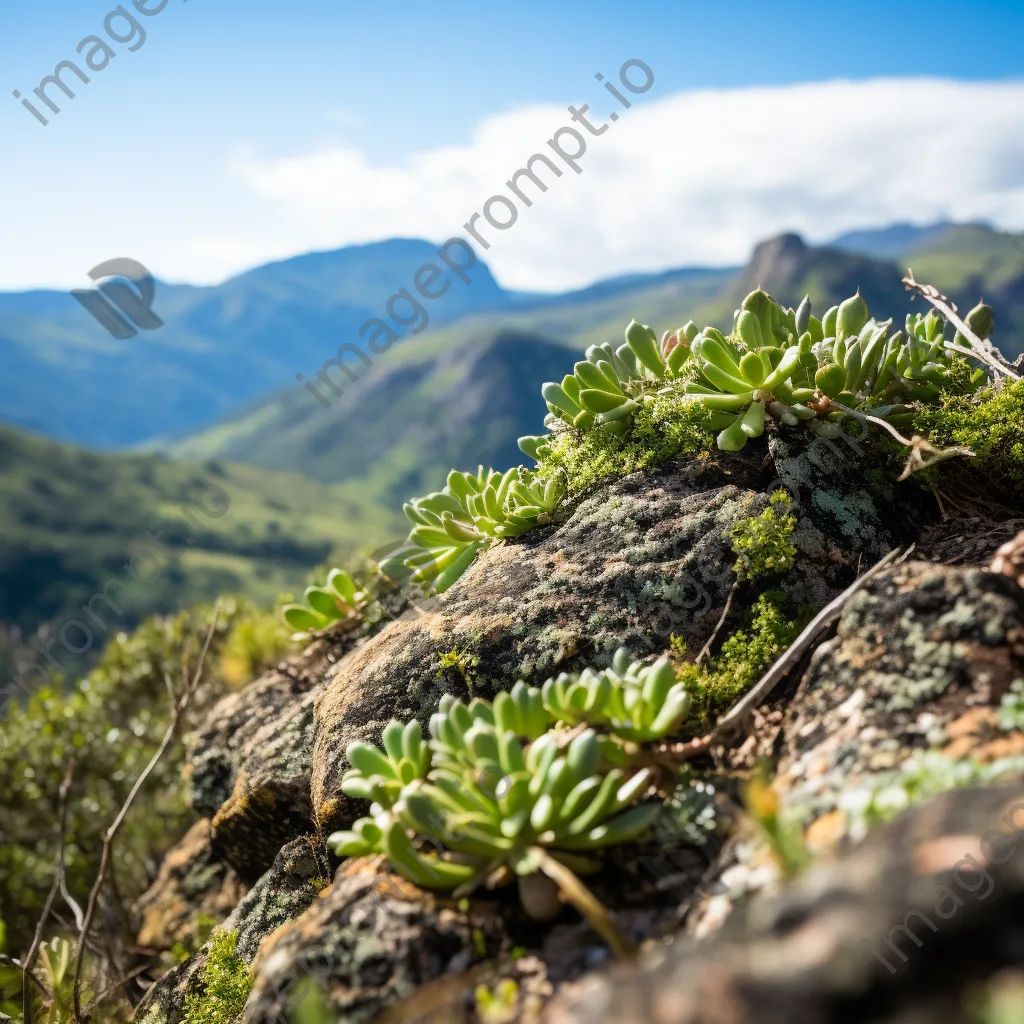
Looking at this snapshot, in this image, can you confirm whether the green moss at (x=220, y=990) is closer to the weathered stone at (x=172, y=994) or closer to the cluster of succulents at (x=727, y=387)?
the weathered stone at (x=172, y=994)

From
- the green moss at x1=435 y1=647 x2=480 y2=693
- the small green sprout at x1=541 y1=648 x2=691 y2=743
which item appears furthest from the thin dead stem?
the green moss at x1=435 y1=647 x2=480 y2=693

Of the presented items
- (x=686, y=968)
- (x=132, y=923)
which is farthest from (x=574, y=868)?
(x=132, y=923)

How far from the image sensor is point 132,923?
7.35 meters

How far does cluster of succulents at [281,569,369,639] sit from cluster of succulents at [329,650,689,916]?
9.08 feet

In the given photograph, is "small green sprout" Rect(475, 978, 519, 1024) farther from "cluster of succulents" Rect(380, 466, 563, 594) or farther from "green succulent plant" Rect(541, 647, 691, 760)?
"cluster of succulents" Rect(380, 466, 563, 594)

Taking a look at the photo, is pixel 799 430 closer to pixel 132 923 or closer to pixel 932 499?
pixel 932 499


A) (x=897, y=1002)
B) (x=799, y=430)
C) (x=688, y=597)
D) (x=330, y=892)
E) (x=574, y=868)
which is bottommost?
(x=330, y=892)

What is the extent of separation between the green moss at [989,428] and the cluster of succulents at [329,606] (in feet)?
13.0

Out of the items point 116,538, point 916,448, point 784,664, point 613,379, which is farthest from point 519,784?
point 116,538

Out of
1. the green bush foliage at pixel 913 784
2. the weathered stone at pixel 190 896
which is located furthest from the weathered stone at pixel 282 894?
the green bush foliage at pixel 913 784

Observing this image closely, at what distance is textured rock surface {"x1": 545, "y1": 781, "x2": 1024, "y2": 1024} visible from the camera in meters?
1.70

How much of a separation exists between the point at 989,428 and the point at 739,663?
2060 millimetres

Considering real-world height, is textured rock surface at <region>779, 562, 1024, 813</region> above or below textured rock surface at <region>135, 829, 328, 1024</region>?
above

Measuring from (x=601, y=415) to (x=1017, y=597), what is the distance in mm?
2751
